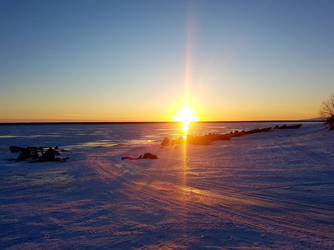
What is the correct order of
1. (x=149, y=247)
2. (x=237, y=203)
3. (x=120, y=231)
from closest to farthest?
(x=149, y=247)
(x=120, y=231)
(x=237, y=203)

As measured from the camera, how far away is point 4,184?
362 inches

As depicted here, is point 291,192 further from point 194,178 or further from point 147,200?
point 147,200

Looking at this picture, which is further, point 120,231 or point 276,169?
point 276,169

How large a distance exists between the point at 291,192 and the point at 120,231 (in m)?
4.87

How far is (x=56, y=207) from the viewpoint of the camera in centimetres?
609

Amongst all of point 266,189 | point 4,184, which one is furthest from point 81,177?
point 266,189

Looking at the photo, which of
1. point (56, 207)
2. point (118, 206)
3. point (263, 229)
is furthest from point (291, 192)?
point (56, 207)

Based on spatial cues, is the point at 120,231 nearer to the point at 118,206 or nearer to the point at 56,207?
the point at 118,206

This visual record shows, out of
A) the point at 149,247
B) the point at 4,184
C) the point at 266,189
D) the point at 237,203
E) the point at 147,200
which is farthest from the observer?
the point at 4,184

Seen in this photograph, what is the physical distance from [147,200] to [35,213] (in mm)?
2651

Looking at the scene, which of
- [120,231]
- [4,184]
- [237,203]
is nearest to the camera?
[120,231]

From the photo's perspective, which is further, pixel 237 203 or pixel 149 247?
pixel 237 203

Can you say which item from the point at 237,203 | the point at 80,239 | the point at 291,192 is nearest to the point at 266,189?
the point at 291,192

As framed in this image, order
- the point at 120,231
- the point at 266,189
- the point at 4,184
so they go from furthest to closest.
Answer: the point at 4,184 < the point at 266,189 < the point at 120,231
